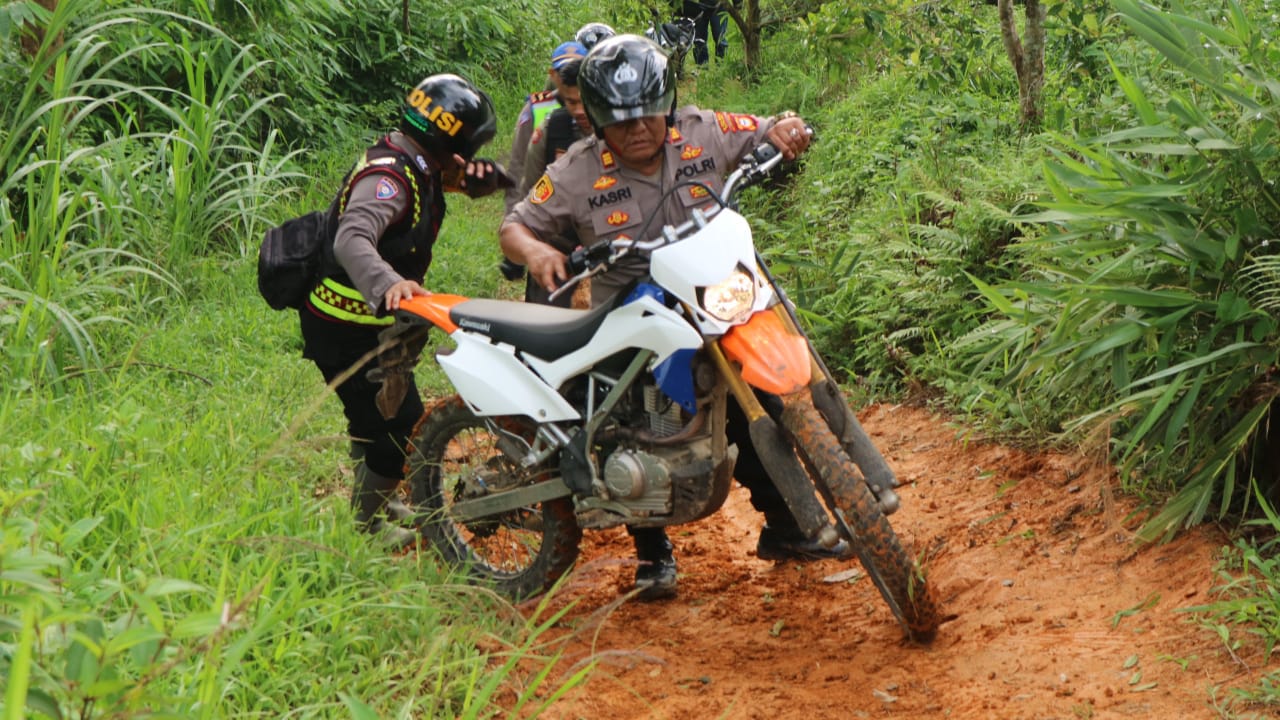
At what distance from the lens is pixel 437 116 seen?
4.59m

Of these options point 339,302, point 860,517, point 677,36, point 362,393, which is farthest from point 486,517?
point 677,36

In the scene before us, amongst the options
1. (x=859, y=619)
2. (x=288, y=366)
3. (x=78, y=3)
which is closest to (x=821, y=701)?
(x=859, y=619)

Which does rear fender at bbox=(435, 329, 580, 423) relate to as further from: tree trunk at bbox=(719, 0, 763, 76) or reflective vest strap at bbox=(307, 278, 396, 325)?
tree trunk at bbox=(719, 0, 763, 76)

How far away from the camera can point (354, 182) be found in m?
Result: 4.52

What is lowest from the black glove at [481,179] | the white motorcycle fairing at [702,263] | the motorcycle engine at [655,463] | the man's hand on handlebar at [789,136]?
the motorcycle engine at [655,463]

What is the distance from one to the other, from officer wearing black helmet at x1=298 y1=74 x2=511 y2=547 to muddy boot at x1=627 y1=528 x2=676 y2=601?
83cm

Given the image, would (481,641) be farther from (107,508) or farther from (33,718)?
(33,718)

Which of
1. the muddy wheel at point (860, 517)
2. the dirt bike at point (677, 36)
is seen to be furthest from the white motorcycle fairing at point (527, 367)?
the dirt bike at point (677, 36)

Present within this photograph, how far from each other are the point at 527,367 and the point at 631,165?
2.49 feet

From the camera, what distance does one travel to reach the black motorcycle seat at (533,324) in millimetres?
4207

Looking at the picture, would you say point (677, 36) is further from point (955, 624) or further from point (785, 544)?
point (955, 624)

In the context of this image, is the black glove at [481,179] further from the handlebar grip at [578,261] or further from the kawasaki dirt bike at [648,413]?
the handlebar grip at [578,261]

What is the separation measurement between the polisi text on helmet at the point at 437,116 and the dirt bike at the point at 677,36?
882cm

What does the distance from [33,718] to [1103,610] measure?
293 cm
